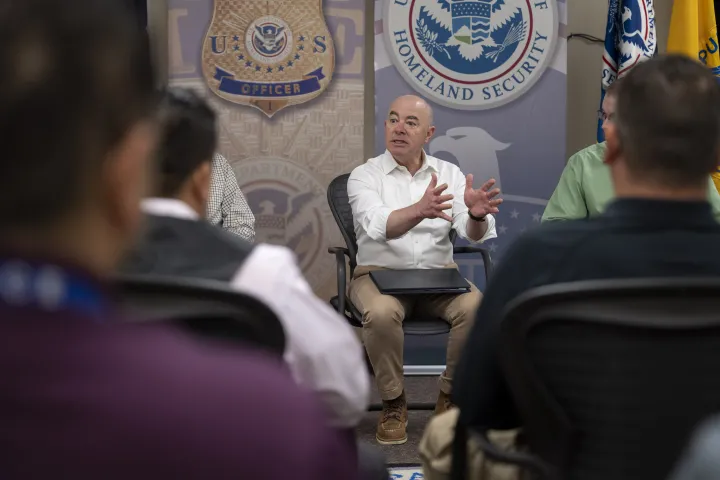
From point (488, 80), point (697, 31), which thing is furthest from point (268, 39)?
point (697, 31)

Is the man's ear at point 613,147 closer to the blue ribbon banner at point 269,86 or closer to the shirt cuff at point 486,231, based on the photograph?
the shirt cuff at point 486,231

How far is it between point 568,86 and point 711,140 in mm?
3802

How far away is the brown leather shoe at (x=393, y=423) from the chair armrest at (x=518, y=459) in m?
2.11

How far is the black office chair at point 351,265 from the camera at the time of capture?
358 centimetres

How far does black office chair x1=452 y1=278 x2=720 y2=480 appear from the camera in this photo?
1.23 m

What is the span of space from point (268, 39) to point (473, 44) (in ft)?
3.60

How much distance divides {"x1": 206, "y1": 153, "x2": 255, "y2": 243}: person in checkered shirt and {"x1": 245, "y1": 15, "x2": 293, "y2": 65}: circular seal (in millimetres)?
978

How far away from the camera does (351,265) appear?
3973 millimetres

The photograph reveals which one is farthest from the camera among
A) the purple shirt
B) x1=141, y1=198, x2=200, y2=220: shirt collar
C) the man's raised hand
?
the man's raised hand

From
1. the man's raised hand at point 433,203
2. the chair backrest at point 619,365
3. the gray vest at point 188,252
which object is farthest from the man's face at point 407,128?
the chair backrest at point 619,365

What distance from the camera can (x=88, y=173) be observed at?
511 mm

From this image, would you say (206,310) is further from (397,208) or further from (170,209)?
(397,208)

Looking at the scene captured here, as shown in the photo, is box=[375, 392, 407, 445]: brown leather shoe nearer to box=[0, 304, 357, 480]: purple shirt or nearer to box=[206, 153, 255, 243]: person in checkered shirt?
box=[206, 153, 255, 243]: person in checkered shirt

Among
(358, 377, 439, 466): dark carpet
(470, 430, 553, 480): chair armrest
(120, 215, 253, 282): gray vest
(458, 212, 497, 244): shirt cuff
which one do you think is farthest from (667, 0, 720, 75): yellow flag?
(120, 215, 253, 282): gray vest
